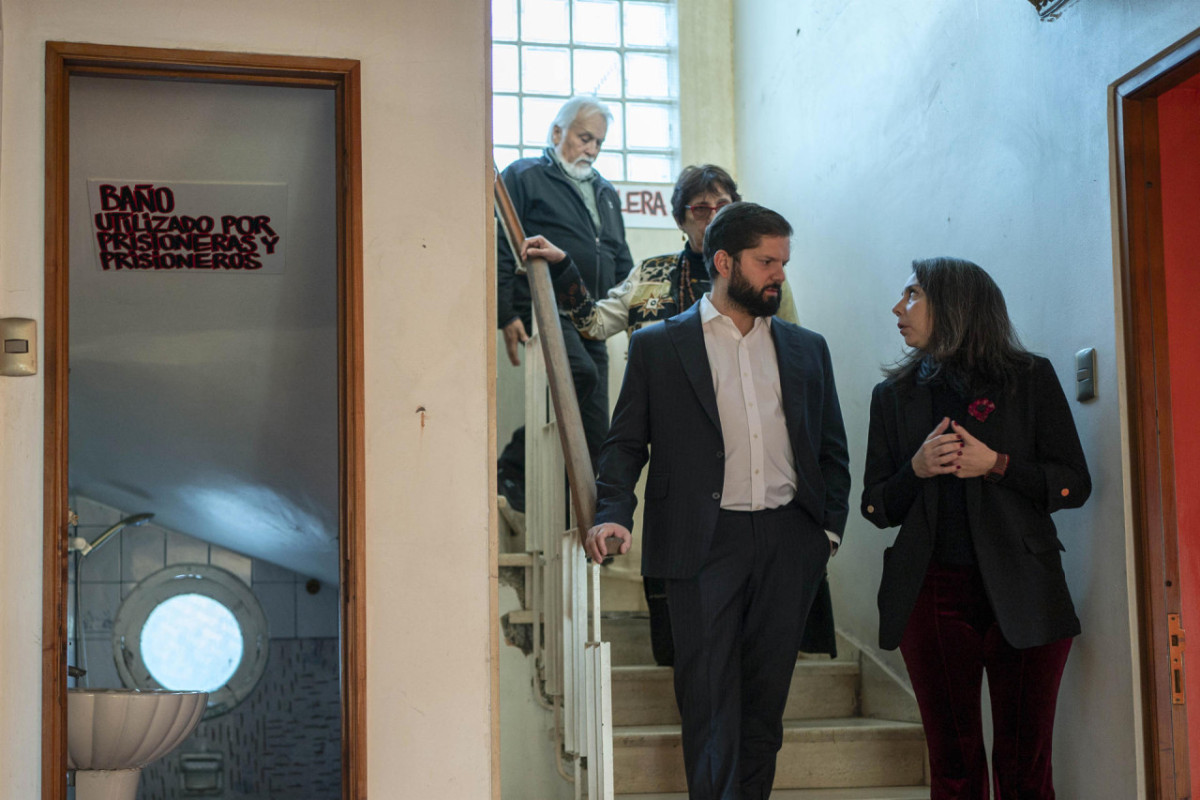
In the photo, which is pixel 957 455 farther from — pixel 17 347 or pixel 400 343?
pixel 17 347

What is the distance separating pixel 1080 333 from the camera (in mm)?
2949

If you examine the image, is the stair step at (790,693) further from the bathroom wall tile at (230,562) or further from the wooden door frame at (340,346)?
the bathroom wall tile at (230,562)

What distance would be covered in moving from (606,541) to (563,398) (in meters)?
0.49

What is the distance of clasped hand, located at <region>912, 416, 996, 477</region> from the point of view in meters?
2.73

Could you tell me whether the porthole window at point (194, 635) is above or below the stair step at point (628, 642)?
below

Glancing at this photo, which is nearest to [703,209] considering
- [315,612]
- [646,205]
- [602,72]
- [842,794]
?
[842,794]

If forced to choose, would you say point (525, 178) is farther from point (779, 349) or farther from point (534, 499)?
point (779, 349)

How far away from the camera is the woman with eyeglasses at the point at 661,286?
3.52 meters

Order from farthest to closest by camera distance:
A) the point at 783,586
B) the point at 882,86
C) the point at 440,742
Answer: the point at 882,86
the point at 783,586
the point at 440,742

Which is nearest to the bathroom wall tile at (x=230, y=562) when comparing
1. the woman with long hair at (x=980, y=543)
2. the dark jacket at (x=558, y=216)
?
the dark jacket at (x=558, y=216)

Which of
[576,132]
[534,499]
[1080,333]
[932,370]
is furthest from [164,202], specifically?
[1080,333]

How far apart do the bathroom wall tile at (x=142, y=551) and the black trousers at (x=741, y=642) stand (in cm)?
467

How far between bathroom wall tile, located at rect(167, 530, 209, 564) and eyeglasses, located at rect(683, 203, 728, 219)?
4.21 meters

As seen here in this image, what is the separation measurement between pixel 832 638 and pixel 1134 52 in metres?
1.52
